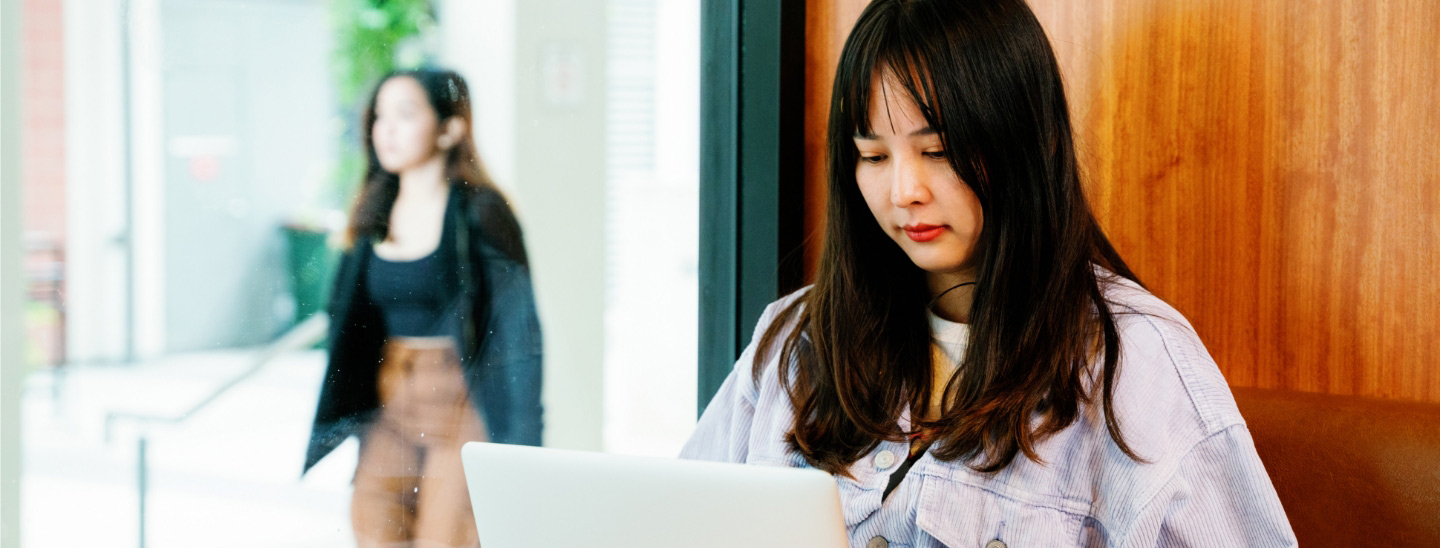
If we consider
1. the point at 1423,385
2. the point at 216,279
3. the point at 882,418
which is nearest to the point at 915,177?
the point at 882,418

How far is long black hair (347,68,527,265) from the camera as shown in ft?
4.04

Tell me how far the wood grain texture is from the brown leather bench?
107 mm

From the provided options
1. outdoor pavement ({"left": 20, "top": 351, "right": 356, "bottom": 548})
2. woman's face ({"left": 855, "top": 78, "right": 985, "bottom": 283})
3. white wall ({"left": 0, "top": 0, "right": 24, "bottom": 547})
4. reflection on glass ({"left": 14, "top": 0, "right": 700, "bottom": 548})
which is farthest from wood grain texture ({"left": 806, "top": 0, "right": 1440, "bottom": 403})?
white wall ({"left": 0, "top": 0, "right": 24, "bottom": 547})

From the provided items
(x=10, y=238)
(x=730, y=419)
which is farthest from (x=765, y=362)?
(x=10, y=238)

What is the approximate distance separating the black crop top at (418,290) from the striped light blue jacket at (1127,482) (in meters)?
0.59

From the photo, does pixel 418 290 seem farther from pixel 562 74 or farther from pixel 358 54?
pixel 562 74

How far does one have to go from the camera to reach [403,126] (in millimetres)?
1297

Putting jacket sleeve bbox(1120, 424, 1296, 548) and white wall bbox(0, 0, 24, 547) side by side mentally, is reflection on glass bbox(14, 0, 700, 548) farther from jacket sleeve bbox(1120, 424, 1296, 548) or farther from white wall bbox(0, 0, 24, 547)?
jacket sleeve bbox(1120, 424, 1296, 548)

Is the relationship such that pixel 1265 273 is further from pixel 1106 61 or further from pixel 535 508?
pixel 535 508

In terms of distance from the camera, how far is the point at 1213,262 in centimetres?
130

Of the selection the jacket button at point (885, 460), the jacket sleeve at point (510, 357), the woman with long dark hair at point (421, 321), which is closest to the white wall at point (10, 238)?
the woman with long dark hair at point (421, 321)

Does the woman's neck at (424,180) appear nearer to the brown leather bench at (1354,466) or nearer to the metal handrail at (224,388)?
the metal handrail at (224,388)

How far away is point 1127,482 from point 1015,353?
0.55 feet

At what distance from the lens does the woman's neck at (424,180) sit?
131 centimetres
